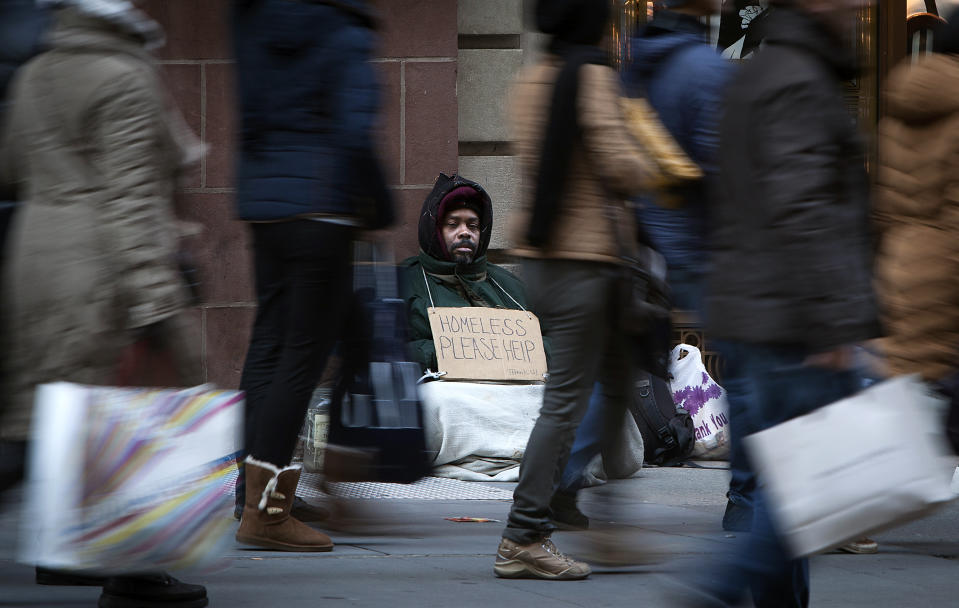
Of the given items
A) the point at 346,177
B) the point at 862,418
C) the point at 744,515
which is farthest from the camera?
the point at 744,515

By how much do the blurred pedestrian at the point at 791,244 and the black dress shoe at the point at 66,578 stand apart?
1.75 metres

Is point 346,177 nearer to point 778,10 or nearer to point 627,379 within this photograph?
point 627,379

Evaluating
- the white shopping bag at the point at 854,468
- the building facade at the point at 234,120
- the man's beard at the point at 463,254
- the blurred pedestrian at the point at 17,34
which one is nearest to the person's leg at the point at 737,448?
the white shopping bag at the point at 854,468

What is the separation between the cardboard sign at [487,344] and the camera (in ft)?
23.4

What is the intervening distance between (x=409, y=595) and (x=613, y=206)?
123 cm

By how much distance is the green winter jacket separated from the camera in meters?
7.30

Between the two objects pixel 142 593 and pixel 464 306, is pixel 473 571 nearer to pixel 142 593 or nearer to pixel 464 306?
pixel 142 593

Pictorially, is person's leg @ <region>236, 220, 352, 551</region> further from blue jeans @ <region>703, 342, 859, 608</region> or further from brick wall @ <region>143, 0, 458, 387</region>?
brick wall @ <region>143, 0, 458, 387</region>

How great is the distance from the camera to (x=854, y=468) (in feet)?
8.25

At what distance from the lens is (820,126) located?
2.73 metres

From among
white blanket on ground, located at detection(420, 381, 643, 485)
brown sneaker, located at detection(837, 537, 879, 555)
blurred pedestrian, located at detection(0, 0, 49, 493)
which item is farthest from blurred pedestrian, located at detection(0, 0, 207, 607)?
white blanket on ground, located at detection(420, 381, 643, 485)

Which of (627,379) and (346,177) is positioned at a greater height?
(346,177)

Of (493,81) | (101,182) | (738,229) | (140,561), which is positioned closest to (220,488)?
(140,561)

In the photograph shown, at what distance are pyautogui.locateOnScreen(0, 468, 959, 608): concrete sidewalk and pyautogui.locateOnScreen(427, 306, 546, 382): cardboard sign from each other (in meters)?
1.70
